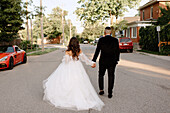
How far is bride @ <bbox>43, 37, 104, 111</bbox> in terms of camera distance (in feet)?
15.7

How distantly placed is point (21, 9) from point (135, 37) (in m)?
21.7

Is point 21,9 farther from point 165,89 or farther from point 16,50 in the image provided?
point 165,89

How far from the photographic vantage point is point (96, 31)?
8231 cm

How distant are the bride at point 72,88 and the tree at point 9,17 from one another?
55.0ft

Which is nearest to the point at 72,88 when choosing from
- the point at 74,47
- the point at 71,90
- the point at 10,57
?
the point at 71,90

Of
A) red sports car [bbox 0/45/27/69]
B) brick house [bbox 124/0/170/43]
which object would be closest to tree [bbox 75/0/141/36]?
brick house [bbox 124/0/170/43]

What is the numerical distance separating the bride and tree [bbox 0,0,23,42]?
16776 mm

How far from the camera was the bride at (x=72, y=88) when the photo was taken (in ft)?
15.7

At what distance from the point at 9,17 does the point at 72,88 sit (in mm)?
18511

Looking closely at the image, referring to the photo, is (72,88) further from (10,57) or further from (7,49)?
(7,49)

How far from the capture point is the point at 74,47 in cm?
516

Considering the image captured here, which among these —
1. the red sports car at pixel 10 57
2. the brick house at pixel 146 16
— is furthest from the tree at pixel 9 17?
the brick house at pixel 146 16

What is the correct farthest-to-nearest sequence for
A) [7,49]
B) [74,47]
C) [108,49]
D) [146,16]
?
[146,16], [7,49], [108,49], [74,47]

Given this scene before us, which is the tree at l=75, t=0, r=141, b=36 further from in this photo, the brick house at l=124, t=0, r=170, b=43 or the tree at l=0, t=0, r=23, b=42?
the tree at l=0, t=0, r=23, b=42
